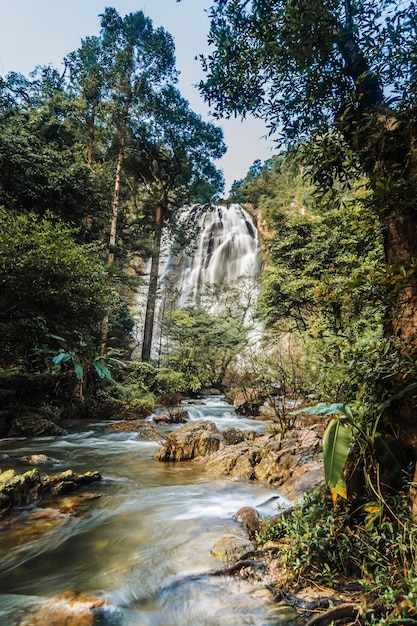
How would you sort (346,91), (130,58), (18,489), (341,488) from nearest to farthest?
(341,488) < (346,91) < (18,489) < (130,58)

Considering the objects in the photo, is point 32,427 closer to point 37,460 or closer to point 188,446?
point 37,460

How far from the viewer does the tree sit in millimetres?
2473

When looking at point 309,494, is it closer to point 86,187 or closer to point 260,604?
point 260,604

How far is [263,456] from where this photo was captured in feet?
18.5

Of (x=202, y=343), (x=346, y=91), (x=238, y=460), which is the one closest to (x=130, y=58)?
(x=202, y=343)

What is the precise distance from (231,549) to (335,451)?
4.75 feet

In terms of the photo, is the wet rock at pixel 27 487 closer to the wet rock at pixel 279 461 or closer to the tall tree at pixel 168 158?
the wet rock at pixel 279 461

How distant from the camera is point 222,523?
3.76 meters

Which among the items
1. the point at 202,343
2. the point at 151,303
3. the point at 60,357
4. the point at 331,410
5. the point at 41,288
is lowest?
the point at 331,410

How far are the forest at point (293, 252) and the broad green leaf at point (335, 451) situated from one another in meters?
0.01

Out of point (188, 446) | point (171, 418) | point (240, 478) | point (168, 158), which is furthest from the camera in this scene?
point (168, 158)

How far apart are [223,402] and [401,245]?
12.9m

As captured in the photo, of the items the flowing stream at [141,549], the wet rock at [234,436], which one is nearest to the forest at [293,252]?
the flowing stream at [141,549]

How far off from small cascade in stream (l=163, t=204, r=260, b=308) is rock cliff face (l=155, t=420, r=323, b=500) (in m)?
18.2
